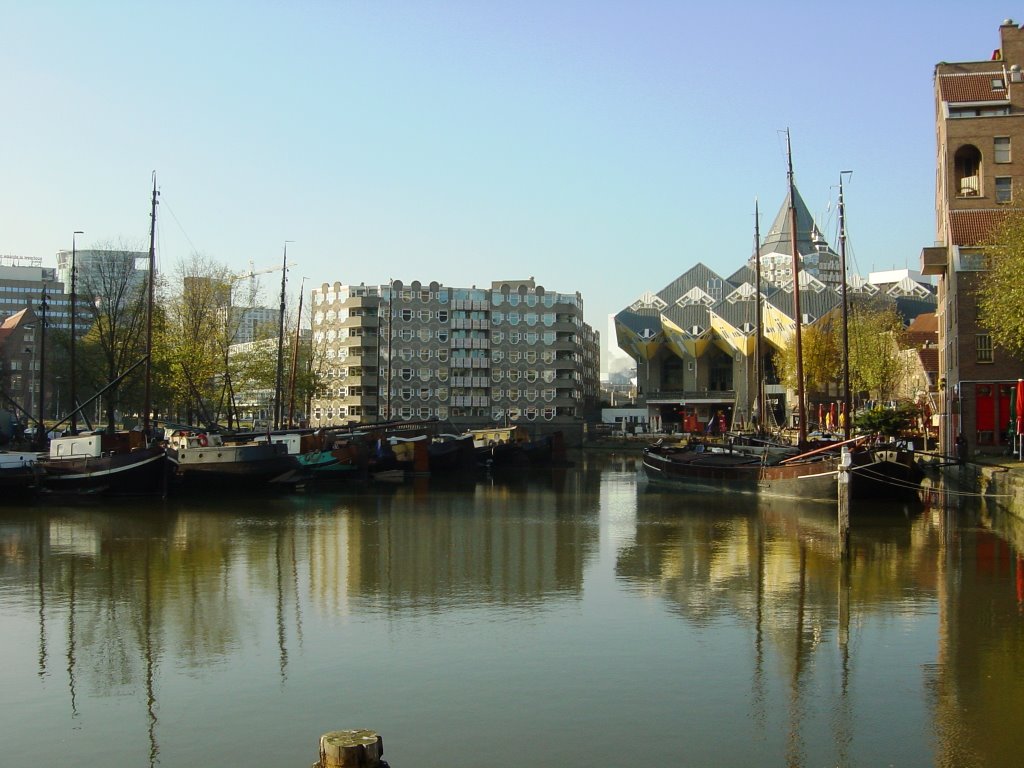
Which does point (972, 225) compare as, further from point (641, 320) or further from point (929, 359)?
point (641, 320)

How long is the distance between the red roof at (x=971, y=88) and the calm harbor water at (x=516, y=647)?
102ft

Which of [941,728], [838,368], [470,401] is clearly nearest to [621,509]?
[941,728]

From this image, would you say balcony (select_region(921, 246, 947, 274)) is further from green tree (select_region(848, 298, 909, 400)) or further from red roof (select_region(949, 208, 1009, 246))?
green tree (select_region(848, 298, 909, 400))

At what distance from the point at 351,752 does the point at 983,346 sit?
45545mm

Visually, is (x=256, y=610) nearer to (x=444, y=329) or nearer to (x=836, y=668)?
(x=836, y=668)

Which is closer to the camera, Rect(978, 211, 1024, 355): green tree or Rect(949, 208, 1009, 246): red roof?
Rect(978, 211, 1024, 355): green tree

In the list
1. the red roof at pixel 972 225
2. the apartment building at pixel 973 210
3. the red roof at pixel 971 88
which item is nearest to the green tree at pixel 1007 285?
the apartment building at pixel 973 210

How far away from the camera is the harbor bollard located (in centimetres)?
796

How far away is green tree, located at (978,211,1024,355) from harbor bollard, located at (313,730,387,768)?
106ft

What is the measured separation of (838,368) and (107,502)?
54439 mm

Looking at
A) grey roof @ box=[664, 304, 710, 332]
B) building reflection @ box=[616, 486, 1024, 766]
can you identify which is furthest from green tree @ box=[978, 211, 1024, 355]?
grey roof @ box=[664, 304, 710, 332]

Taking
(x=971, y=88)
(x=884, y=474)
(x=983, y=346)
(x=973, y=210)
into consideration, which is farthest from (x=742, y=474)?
(x=971, y=88)

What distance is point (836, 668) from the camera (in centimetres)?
1464

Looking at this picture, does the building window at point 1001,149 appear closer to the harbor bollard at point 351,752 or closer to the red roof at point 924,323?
the red roof at point 924,323
